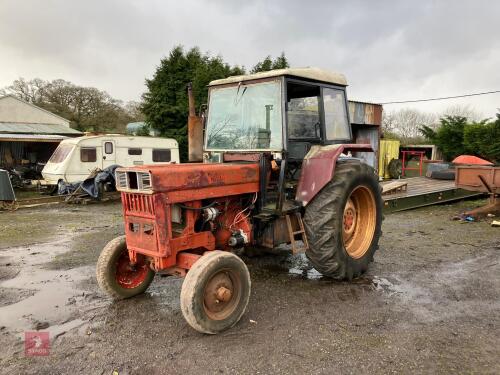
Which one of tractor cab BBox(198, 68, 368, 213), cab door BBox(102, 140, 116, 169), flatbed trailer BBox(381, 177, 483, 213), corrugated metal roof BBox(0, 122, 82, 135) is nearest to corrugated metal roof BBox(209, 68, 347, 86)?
tractor cab BBox(198, 68, 368, 213)

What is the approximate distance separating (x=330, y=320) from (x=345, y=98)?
284 cm

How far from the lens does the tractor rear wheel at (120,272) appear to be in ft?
13.3

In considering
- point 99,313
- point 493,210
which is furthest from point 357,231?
point 493,210

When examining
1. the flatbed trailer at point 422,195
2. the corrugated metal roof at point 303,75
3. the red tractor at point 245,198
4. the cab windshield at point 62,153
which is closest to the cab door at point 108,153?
the cab windshield at point 62,153

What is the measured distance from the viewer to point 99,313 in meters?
3.92

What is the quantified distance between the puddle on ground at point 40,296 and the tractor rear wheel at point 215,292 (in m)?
1.22

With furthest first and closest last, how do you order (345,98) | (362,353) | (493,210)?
1. (493,210)
2. (345,98)
3. (362,353)

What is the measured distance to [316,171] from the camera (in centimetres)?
445

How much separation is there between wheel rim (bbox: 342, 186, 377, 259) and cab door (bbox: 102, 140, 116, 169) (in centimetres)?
1051

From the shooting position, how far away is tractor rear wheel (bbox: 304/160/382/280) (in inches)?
172

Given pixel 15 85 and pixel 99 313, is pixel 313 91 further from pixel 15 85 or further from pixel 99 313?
pixel 15 85

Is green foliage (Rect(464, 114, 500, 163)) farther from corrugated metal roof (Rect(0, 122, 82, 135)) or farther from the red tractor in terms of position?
corrugated metal roof (Rect(0, 122, 82, 135))

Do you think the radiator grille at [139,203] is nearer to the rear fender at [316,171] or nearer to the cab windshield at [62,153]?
the rear fender at [316,171]
